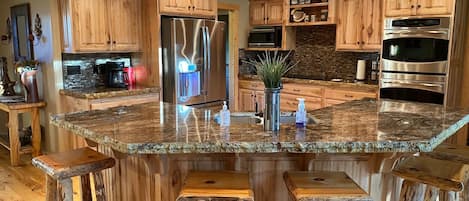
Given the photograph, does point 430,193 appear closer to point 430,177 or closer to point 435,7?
point 430,177

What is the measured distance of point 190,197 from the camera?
178cm

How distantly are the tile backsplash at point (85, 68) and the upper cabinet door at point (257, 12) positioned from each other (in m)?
2.12

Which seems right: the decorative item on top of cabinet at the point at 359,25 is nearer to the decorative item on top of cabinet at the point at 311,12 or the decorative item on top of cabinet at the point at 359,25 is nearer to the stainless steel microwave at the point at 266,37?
the decorative item on top of cabinet at the point at 311,12

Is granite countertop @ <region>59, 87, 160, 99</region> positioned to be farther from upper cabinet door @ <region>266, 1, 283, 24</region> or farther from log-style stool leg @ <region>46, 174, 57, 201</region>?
upper cabinet door @ <region>266, 1, 283, 24</region>

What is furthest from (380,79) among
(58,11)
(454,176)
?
(58,11)

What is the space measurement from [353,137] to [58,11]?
3.70 metres

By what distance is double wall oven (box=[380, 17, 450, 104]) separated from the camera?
4051mm

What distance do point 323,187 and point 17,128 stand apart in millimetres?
3905

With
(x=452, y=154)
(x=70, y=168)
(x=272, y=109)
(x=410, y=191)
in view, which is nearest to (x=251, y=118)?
(x=272, y=109)

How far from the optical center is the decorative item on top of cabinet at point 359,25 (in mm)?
4730

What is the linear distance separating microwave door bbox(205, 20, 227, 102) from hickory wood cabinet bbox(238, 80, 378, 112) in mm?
581

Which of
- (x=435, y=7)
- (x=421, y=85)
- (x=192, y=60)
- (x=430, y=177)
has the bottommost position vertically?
(x=430, y=177)

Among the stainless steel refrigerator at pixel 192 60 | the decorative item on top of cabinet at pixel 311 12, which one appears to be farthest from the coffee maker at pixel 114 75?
the decorative item on top of cabinet at pixel 311 12

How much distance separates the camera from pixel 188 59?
4.67m
